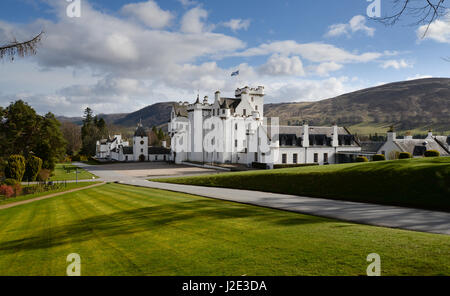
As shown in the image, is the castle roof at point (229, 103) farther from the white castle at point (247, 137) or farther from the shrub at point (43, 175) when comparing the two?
the shrub at point (43, 175)

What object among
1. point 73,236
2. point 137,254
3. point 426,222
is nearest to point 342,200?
point 426,222

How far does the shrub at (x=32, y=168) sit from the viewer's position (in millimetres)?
41719

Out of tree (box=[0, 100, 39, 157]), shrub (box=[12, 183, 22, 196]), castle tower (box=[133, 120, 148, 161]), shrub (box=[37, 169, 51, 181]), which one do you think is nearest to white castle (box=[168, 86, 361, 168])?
castle tower (box=[133, 120, 148, 161])

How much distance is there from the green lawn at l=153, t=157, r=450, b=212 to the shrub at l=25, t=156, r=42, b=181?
1349 inches

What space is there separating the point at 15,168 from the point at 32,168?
394 centimetres

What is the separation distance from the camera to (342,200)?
1762cm

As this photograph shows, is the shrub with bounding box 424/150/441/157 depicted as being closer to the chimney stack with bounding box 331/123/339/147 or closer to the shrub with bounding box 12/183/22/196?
the chimney stack with bounding box 331/123/339/147

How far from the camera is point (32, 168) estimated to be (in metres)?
41.9

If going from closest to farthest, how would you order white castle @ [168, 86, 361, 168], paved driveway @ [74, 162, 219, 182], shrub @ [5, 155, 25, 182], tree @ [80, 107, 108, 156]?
shrub @ [5, 155, 25, 182]
paved driveway @ [74, 162, 219, 182]
white castle @ [168, 86, 361, 168]
tree @ [80, 107, 108, 156]

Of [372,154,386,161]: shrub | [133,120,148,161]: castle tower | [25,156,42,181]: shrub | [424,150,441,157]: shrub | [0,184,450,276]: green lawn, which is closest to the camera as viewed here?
[0,184,450,276]: green lawn

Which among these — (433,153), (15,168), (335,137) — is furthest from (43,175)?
(433,153)

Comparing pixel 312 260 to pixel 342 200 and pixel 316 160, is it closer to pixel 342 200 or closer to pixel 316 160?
pixel 342 200

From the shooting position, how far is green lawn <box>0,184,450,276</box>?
6.55 meters

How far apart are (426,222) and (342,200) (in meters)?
6.38
